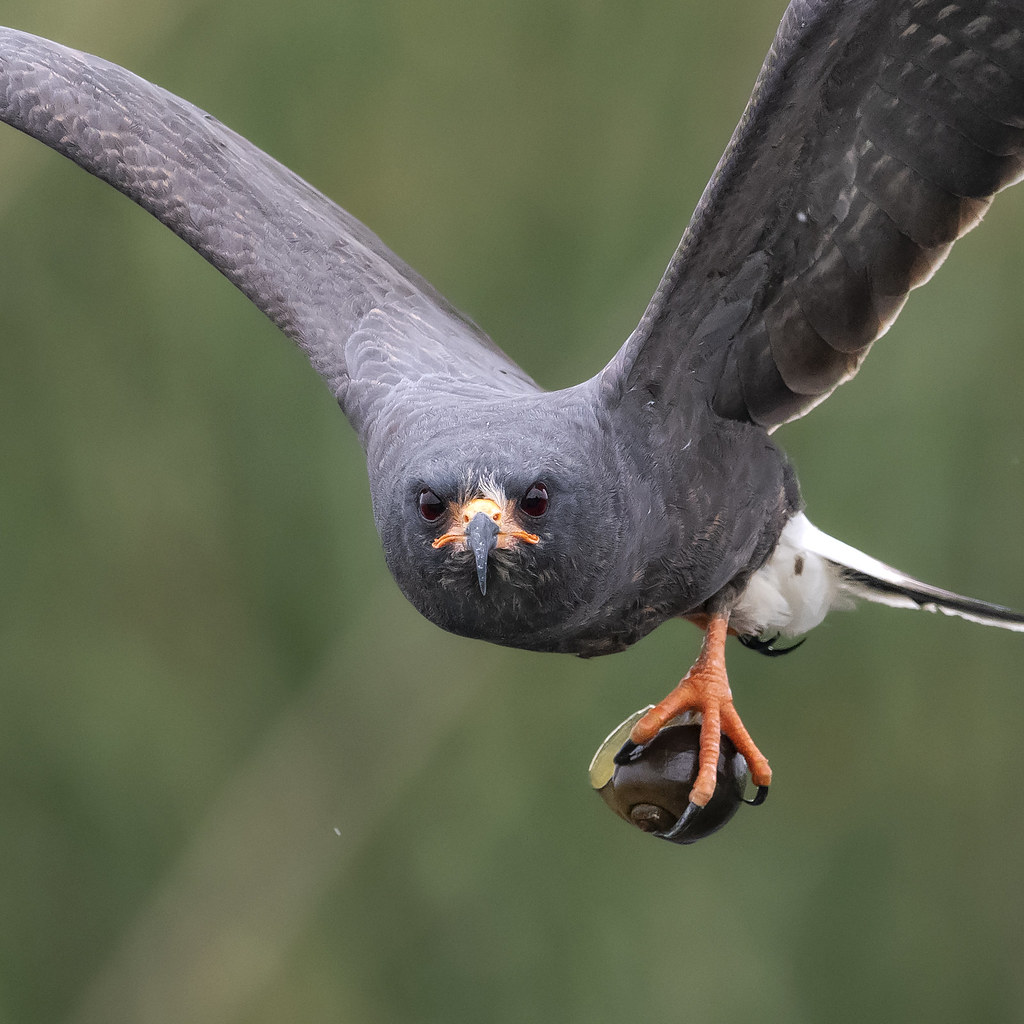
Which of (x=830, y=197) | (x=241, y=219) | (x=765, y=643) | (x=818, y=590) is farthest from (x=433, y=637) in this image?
(x=830, y=197)

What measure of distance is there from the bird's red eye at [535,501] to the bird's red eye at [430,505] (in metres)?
0.15

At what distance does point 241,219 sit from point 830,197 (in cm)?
158

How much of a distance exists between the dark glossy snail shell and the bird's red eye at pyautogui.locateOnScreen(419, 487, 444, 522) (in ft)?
3.05

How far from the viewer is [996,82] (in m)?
2.88

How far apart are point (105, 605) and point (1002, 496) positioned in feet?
12.8

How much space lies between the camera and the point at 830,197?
3.08 m

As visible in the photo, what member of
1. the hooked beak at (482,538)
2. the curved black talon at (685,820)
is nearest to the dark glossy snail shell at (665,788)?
the curved black talon at (685,820)

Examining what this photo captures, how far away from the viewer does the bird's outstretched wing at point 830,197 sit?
2785 mm

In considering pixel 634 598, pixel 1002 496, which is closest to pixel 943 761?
pixel 1002 496

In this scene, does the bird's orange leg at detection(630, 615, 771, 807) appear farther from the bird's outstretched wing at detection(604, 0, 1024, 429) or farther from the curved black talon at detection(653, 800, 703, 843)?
the bird's outstretched wing at detection(604, 0, 1024, 429)

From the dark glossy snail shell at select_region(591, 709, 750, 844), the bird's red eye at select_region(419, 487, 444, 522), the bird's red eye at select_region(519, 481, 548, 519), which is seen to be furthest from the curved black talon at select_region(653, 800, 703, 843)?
the bird's red eye at select_region(419, 487, 444, 522)

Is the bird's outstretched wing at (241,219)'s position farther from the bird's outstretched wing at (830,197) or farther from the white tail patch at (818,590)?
the white tail patch at (818,590)

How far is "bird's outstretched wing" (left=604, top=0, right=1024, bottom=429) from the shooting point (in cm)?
279

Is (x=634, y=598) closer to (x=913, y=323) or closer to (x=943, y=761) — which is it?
(x=913, y=323)
